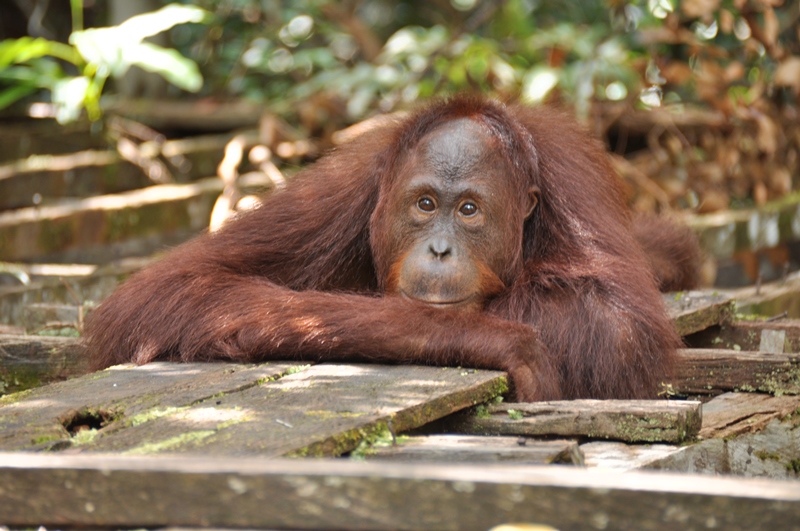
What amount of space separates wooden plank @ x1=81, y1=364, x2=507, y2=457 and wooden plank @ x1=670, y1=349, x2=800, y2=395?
46.1 inches

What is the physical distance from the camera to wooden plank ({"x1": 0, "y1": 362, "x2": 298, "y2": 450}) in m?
2.70

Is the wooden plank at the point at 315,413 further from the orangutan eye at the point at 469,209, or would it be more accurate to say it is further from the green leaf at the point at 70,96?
the green leaf at the point at 70,96

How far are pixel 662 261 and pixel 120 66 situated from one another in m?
5.23

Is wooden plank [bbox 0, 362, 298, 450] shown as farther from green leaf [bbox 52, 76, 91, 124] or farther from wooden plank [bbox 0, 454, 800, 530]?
green leaf [bbox 52, 76, 91, 124]

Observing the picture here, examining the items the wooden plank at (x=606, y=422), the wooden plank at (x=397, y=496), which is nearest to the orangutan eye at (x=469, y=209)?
the wooden plank at (x=606, y=422)

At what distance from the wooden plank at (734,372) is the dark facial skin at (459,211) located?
79 centimetres

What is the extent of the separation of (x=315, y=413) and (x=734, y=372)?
1.89 m

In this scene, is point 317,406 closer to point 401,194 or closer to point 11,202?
point 401,194

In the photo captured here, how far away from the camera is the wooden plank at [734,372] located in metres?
3.90

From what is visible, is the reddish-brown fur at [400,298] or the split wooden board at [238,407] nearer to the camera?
the split wooden board at [238,407]

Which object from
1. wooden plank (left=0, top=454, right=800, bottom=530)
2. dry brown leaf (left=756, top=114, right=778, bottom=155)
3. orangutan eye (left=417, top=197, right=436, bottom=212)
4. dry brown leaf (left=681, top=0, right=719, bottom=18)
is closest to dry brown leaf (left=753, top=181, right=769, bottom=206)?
dry brown leaf (left=756, top=114, right=778, bottom=155)

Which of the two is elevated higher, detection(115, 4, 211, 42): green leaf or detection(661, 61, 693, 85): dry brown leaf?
detection(115, 4, 211, 42): green leaf

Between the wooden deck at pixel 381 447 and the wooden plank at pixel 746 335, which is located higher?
the wooden deck at pixel 381 447

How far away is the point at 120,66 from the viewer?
8.77 m
